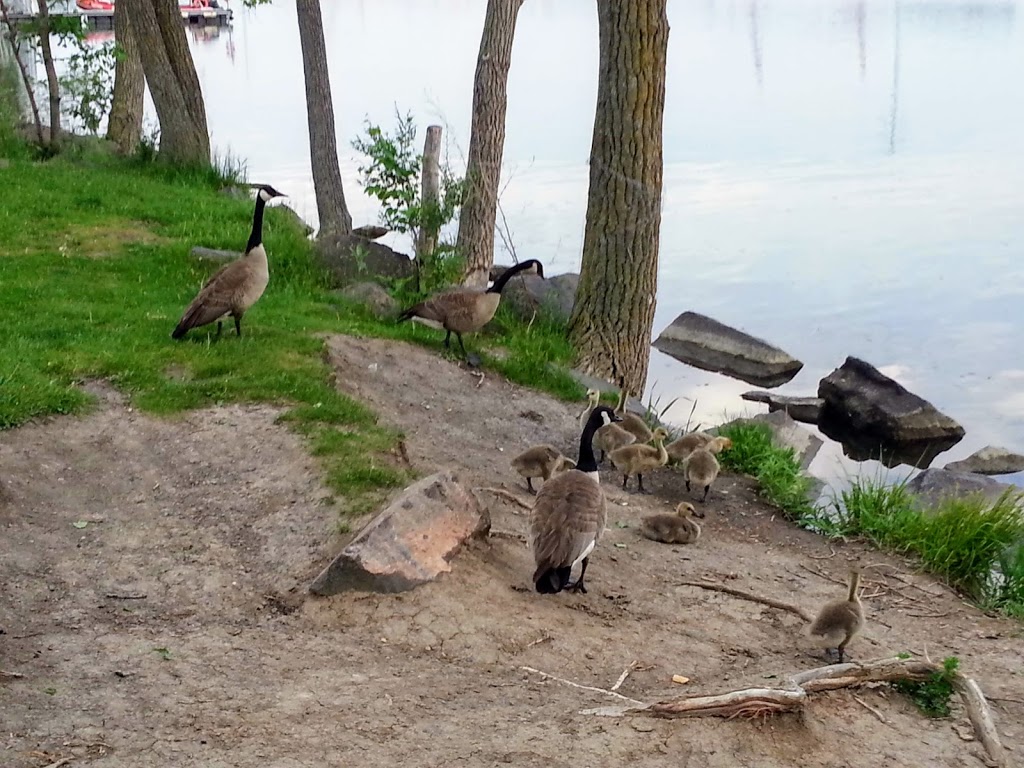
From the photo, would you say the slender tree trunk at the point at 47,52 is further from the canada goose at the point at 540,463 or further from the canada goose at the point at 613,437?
the canada goose at the point at 540,463

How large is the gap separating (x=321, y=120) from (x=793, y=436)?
846 centimetres

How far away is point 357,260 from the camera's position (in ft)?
44.5

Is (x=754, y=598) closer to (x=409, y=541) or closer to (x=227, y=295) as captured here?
(x=409, y=541)

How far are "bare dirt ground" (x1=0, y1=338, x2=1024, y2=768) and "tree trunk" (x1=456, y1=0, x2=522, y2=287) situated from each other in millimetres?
5992

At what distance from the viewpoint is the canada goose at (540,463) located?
861 cm

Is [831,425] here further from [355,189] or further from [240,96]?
[240,96]

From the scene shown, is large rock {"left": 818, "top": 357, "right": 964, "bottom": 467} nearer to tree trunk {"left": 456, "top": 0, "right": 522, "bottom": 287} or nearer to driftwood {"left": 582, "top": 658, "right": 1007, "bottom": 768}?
tree trunk {"left": 456, "top": 0, "right": 522, "bottom": 287}

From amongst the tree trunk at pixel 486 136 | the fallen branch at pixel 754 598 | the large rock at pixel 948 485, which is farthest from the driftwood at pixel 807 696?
the tree trunk at pixel 486 136

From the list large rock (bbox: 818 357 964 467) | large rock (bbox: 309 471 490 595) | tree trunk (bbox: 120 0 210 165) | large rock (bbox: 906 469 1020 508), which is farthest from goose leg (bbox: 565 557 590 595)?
tree trunk (bbox: 120 0 210 165)

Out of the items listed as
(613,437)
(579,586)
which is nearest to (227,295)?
(613,437)

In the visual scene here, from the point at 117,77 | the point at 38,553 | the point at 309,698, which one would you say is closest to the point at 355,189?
the point at 117,77

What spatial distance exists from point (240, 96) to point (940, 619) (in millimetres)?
34465

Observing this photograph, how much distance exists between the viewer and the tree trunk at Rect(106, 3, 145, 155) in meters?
20.2

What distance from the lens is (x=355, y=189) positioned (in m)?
25.2
